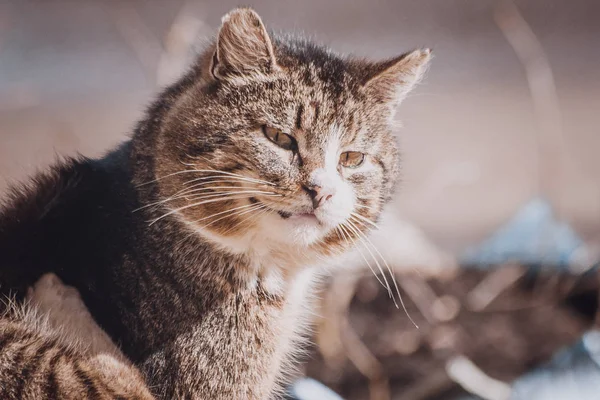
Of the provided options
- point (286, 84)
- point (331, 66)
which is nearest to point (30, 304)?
point (286, 84)

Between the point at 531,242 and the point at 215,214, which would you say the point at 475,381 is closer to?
the point at 531,242

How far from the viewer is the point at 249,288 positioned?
1.57 meters

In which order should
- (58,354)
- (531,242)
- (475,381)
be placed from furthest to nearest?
(531,242), (475,381), (58,354)

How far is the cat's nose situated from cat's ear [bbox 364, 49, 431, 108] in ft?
1.19

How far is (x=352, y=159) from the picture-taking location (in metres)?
1.64

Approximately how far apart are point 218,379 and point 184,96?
66 centimetres

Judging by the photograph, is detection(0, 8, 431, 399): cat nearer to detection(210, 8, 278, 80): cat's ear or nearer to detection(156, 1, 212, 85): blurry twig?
detection(210, 8, 278, 80): cat's ear

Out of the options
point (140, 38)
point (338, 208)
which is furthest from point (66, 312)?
point (140, 38)

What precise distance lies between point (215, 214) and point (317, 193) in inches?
8.8

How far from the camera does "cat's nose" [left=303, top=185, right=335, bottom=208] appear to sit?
4.77ft

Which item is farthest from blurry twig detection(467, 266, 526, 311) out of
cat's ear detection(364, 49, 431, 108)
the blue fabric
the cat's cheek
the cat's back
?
the cat's back

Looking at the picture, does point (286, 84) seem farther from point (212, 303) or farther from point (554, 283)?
point (554, 283)

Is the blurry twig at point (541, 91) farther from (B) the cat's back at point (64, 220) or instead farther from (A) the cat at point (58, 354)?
(A) the cat at point (58, 354)

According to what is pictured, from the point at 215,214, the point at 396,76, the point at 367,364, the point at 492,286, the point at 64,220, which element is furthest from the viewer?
the point at 492,286
